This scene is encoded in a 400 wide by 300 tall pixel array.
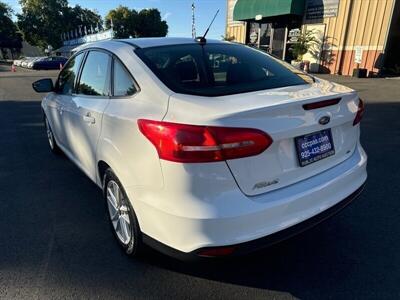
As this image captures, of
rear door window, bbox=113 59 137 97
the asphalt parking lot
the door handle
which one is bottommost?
the asphalt parking lot

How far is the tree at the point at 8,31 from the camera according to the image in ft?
236


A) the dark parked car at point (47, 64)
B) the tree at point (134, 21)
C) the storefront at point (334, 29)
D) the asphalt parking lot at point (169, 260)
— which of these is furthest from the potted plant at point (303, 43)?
the tree at point (134, 21)

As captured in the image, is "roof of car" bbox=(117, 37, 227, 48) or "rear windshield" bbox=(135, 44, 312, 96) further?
"roof of car" bbox=(117, 37, 227, 48)

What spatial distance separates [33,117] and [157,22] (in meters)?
73.1

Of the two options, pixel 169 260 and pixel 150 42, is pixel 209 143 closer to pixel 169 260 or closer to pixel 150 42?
pixel 169 260

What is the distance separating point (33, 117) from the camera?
804cm

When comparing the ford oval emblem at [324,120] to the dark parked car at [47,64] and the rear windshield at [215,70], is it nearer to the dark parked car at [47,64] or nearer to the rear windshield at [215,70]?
the rear windshield at [215,70]

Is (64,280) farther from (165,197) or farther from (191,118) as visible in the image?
(191,118)

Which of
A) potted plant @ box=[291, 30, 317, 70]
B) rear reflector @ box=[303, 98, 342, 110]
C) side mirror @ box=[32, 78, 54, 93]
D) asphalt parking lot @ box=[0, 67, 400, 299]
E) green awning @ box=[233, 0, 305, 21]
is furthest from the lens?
potted plant @ box=[291, 30, 317, 70]

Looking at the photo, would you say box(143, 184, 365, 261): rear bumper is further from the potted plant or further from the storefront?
the potted plant

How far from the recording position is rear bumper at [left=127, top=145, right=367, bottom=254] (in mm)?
1889

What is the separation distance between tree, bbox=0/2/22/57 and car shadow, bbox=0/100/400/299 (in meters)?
81.7

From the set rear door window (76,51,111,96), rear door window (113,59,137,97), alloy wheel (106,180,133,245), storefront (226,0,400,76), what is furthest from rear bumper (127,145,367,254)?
storefront (226,0,400,76)

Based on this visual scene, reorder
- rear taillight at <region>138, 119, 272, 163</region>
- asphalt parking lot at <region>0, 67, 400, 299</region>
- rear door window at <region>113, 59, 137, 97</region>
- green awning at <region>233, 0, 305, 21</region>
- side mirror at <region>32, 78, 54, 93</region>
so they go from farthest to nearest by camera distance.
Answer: green awning at <region>233, 0, 305, 21</region> → side mirror at <region>32, 78, 54, 93</region> → rear door window at <region>113, 59, 137, 97</region> → asphalt parking lot at <region>0, 67, 400, 299</region> → rear taillight at <region>138, 119, 272, 163</region>
